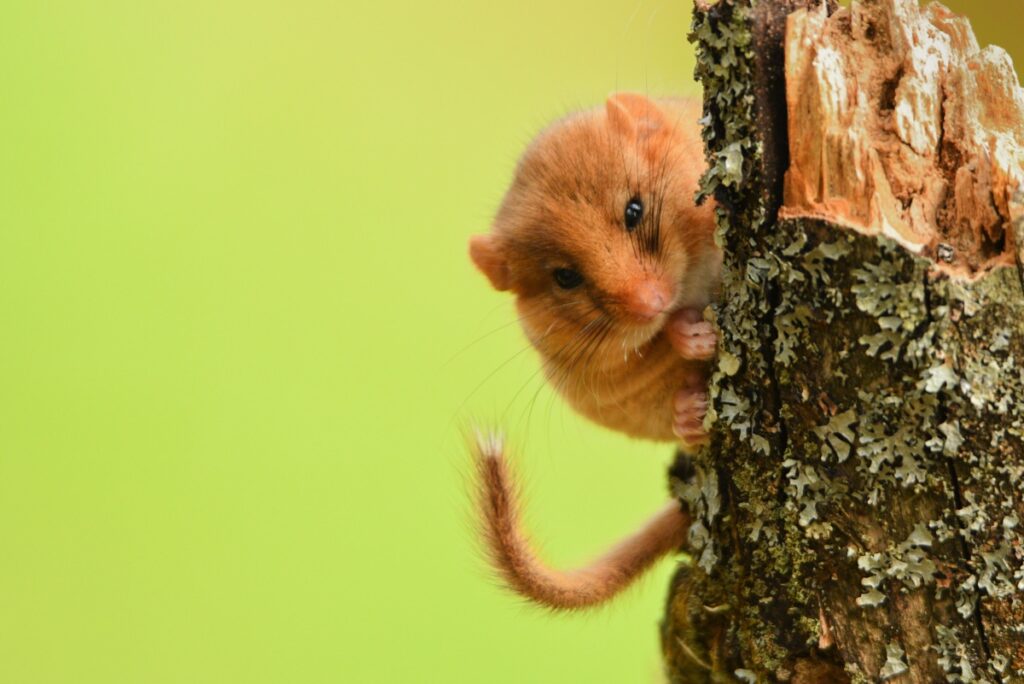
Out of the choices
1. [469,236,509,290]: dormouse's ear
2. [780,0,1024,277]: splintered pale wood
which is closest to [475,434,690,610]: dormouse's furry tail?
[469,236,509,290]: dormouse's ear

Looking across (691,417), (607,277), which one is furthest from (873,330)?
(607,277)

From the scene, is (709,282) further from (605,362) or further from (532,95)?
(532,95)

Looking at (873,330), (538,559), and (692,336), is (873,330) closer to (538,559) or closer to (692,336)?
(692,336)

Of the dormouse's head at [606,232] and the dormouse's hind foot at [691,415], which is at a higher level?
the dormouse's head at [606,232]

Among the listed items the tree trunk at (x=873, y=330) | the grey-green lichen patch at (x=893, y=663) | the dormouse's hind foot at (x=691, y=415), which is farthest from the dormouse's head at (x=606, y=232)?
the grey-green lichen patch at (x=893, y=663)

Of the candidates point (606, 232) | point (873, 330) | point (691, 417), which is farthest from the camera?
point (606, 232)

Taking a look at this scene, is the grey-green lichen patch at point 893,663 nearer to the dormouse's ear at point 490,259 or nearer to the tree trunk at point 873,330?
the tree trunk at point 873,330
